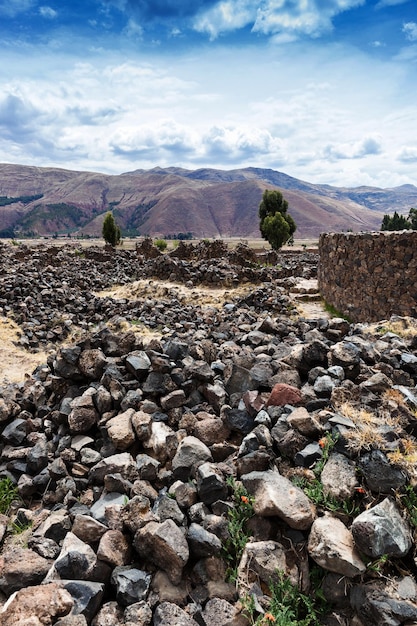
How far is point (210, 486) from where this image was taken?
352cm

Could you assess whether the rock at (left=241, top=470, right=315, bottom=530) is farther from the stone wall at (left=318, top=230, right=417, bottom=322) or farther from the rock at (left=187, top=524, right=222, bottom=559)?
the stone wall at (left=318, top=230, right=417, bottom=322)

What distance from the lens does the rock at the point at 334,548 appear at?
8.99ft

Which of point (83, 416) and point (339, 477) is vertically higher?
point (339, 477)

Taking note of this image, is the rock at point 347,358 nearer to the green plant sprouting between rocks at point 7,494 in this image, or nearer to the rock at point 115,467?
the rock at point 115,467

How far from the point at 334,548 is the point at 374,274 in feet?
36.9

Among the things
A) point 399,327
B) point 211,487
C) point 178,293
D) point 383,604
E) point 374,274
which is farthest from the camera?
point 178,293

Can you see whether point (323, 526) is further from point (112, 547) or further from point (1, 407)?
point (1, 407)

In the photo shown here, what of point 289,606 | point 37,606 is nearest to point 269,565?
point 289,606

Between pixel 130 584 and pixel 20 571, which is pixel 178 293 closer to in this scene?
pixel 20 571

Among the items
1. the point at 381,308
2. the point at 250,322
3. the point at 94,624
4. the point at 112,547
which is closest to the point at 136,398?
the point at 112,547

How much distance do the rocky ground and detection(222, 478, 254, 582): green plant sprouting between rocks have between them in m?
0.01

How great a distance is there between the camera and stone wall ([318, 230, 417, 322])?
1165 centimetres

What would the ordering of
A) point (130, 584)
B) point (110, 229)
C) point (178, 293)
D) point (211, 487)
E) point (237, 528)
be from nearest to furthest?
point (130, 584)
point (237, 528)
point (211, 487)
point (178, 293)
point (110, 229)

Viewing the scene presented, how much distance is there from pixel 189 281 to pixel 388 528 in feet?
56.7
